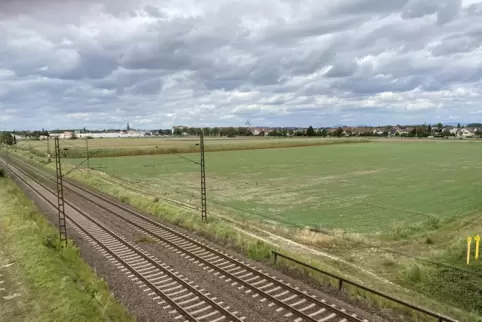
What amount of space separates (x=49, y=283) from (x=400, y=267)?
59.5 ft

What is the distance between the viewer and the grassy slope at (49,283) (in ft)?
44.7

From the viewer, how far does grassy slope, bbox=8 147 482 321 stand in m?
16.6

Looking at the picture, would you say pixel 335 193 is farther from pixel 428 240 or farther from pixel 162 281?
pixel 162 281

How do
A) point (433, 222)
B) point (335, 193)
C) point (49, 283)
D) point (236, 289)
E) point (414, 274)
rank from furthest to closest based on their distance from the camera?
point (335, 193) → point (433, 222) → point (414, 274) → point (236, 289) → point (49, 283)

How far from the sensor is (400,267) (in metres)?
20.7

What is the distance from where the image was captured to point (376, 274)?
1988cm

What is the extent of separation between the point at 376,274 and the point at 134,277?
508 inches

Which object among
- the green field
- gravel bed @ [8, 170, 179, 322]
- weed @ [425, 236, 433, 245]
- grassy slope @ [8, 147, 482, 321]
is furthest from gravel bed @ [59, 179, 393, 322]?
the green field

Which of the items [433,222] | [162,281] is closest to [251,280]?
[162,281]

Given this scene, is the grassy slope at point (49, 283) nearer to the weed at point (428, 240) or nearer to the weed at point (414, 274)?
the weed at point (414, 274)

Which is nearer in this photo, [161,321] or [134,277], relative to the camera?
[161,321]

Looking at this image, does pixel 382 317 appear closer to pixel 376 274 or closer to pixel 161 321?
pixel 376 274

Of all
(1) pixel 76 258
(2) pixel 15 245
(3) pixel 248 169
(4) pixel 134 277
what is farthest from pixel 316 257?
(3) pixel 248 169

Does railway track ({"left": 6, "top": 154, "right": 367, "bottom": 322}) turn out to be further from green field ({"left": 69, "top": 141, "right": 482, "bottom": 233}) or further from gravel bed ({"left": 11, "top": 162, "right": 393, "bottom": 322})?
green field ({"left": 69, "top": 141, "right": 482, "bottom": 233})
